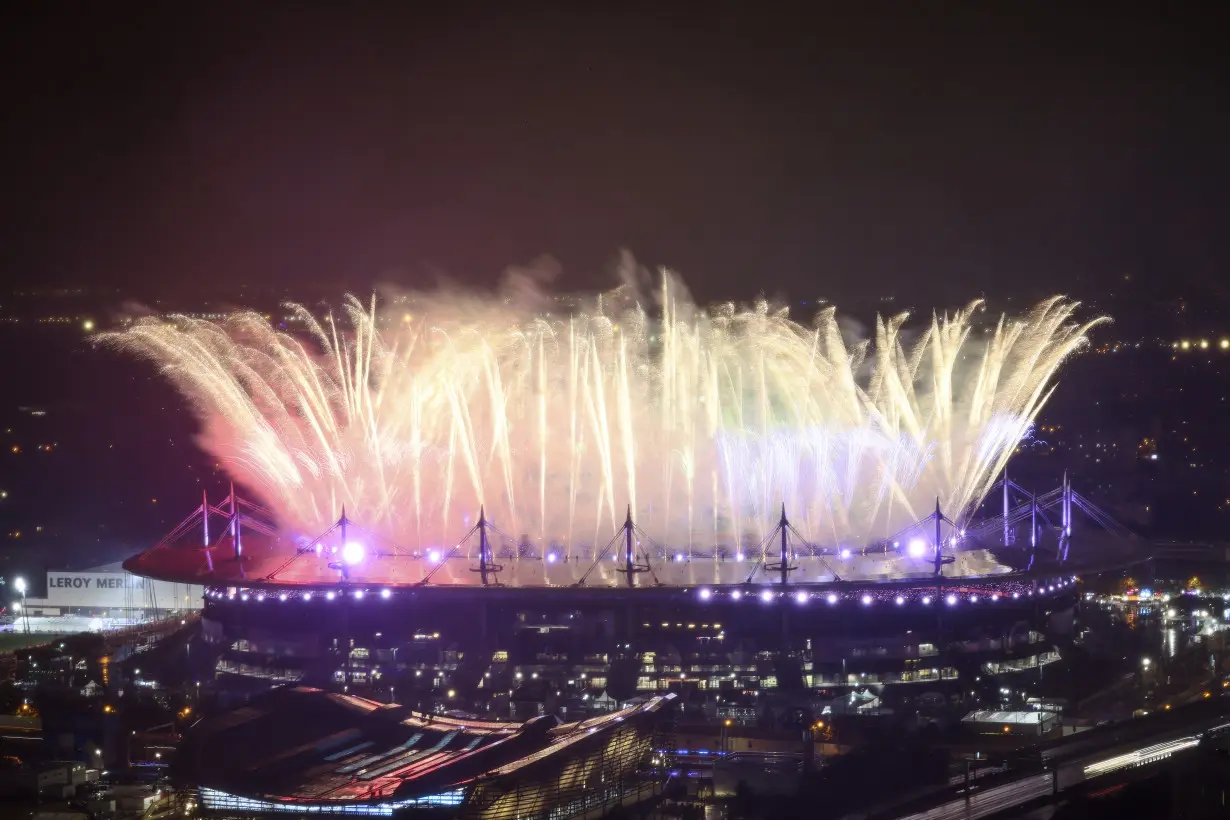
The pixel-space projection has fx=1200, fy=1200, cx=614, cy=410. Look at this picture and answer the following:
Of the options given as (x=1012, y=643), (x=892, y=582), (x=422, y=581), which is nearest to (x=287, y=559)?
(x=422, y=581)

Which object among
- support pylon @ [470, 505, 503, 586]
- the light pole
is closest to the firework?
support pylon @ [470, 505, 503, 586]

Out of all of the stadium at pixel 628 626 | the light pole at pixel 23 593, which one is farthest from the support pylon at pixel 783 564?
the light pole at pixel 23 593

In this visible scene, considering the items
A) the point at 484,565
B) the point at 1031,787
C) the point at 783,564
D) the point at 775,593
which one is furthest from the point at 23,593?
the point at 1031,787

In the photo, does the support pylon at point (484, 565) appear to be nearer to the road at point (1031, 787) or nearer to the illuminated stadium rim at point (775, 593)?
the illuminated stadium rim at point (775, 593)

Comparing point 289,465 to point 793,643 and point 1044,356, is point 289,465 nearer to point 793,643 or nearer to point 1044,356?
point 793,643

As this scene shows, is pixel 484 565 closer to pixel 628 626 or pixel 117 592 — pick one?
pixel 628 626

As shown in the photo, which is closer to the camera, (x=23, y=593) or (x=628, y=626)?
(x=628, y=626)

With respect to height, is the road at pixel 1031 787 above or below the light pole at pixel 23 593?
below
